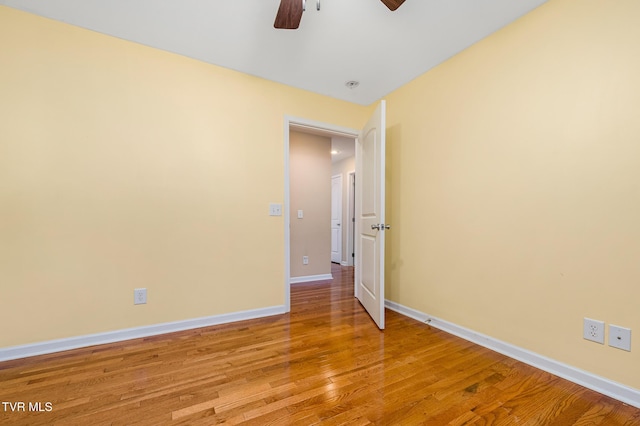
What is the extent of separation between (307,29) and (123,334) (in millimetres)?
2673

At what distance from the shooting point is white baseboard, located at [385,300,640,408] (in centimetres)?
131

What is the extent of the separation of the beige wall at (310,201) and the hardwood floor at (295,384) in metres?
1.87

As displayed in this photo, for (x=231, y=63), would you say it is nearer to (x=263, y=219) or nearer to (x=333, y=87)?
(x=333, y=87)

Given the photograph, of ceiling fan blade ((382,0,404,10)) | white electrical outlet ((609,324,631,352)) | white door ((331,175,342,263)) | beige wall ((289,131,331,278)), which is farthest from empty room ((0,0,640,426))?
white door ((331,175,342,263))

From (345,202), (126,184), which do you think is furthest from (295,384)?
(345,202)

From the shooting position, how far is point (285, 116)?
102 inches

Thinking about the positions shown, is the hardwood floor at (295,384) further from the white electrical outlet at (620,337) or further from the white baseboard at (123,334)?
the white electrical outlet at (620,337)

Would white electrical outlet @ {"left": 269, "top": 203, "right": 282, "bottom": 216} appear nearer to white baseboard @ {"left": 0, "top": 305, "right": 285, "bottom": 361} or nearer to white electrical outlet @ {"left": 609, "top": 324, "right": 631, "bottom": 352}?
white baseboard @ {"left": 0, "top": 305, "right": 285, "bottom": 361}

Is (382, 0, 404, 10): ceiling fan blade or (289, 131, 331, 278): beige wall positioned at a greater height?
(382, 0, 404, 10): ceiling fan blade

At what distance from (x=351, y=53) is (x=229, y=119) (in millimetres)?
1215

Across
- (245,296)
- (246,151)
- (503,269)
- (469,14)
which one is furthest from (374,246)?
(469,14)

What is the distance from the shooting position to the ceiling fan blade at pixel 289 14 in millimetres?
1410

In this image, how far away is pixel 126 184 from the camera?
6.54 ft

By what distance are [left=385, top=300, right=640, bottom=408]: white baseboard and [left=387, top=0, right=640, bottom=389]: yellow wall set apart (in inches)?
1.5
